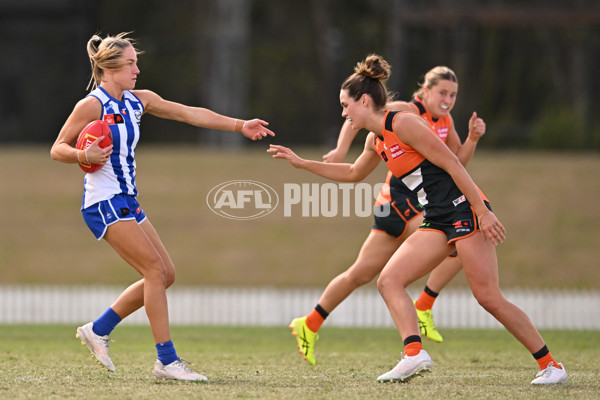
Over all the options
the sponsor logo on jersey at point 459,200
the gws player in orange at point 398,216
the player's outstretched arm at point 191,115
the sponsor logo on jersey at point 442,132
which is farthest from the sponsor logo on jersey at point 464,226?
the sponsor logo on jersey at point 442,132

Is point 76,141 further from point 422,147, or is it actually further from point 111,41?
point 422,147

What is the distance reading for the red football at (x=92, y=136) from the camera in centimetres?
532

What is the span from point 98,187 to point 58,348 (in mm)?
3575

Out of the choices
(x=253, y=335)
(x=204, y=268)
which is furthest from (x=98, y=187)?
(x=204, y=268)

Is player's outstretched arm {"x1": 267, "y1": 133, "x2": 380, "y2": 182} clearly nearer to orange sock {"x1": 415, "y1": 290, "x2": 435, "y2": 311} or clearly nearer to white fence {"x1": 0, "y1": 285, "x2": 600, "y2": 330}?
orange sock {"x1": 415, "y1": 290, "x2": 435, "y2": 311}

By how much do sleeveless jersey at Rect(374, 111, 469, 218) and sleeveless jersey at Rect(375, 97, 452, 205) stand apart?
3.82 feet

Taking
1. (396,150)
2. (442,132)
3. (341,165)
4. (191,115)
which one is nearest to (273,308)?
(442,132)

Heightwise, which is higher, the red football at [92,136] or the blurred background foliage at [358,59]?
the blurred background foliage at [358,59]

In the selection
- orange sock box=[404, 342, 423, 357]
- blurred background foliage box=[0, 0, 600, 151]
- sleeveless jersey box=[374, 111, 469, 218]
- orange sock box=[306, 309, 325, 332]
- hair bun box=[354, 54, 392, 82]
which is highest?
blurred background foliage box=[0, 0, 600, 151]

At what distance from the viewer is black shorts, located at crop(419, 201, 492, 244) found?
5438 mm

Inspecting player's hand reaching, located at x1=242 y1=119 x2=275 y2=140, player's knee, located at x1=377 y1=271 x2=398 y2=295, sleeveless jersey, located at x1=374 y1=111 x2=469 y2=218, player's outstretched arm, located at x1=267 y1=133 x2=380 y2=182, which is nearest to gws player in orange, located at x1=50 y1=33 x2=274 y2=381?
player's hand reaching, located at x1=242 y1=119 x2=275 y2=140

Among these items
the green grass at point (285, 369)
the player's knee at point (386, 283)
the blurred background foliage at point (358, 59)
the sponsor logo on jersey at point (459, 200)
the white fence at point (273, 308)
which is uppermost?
the blurred background foliage at point (358, 59)

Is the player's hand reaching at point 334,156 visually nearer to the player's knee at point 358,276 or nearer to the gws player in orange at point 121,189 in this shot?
the player's knee at point 358,276

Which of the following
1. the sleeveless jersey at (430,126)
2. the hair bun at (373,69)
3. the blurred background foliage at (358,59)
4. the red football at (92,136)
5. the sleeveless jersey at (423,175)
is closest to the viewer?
the red football at (92,136)
